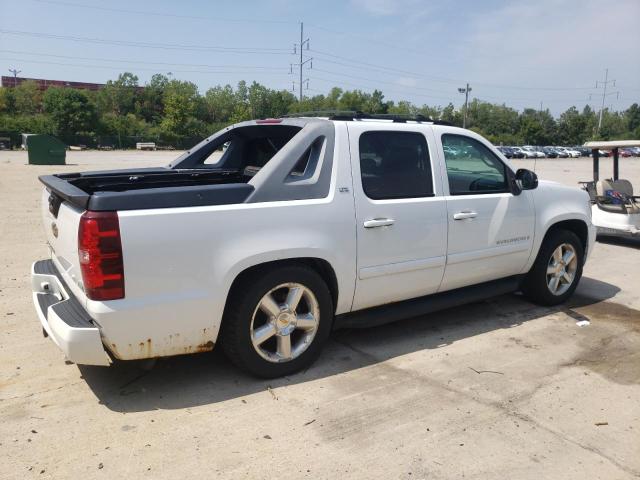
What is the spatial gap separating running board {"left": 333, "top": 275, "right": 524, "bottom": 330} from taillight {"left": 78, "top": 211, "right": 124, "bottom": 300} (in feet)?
5.56

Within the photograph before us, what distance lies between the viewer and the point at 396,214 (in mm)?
4039

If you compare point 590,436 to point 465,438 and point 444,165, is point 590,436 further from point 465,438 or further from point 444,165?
point 444,165

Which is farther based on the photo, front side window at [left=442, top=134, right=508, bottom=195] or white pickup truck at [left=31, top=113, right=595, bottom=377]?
front side window at [left=442, top=134, right=508, bottom=195]

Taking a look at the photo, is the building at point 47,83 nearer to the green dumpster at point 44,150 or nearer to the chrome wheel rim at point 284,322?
the green dumpster at point 44,150

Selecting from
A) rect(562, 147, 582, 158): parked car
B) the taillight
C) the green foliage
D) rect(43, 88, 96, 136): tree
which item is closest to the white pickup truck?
the taillight

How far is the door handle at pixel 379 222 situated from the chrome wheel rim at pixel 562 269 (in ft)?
7.34

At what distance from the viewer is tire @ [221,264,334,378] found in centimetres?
348

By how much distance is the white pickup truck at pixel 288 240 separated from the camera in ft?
10.1

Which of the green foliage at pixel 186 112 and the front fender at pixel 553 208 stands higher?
the green foliage at pixel 186 112

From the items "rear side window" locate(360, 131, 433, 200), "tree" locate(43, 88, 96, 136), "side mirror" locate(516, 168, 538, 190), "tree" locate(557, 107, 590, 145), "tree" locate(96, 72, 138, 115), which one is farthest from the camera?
"tree" locate(557, 107, 590, 145)

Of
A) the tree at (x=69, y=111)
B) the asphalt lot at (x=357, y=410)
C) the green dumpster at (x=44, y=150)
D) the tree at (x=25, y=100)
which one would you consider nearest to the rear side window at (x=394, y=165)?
the asphalt lot at (x=357, y=410)

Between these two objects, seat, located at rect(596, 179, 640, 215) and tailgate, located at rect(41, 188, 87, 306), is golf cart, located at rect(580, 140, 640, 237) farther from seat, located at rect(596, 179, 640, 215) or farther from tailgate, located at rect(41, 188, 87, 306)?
tailgate, located at rect(41, 188, 87, 306)

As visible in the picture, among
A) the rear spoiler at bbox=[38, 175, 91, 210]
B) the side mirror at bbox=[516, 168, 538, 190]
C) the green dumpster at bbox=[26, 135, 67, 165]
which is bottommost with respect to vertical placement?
the rear spoiler at bbox=[38, 175, 91, 210]

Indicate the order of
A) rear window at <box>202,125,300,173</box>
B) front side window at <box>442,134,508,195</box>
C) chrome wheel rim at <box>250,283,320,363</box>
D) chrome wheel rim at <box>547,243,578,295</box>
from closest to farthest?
chrome wheel rim at <box>250,283,320,363</box>, front side window at <box>442,134,508,195</box>, rear window at <box>202,125,300,173</box>, chrome wheel rim at <box>547,243,578,295</box>
